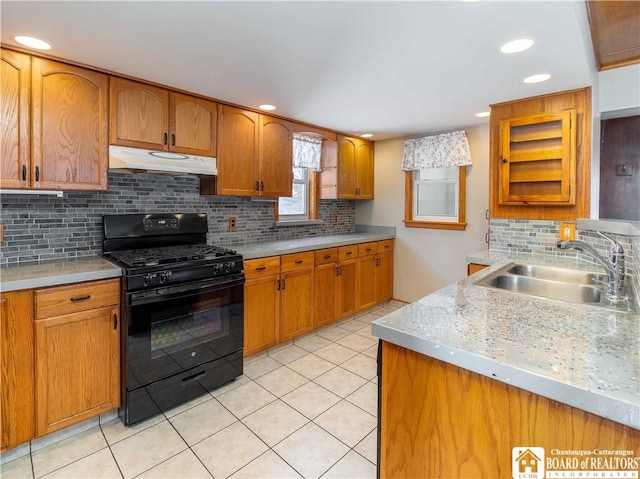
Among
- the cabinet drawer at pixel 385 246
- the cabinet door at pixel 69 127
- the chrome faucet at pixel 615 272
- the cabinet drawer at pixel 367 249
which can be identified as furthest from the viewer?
the cabinet drawer at pixel 385 246

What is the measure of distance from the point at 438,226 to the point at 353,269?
112 centimetres

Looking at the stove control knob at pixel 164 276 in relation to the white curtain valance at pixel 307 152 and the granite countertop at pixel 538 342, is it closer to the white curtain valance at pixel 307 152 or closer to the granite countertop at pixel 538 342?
the granite countertop at pixel 538 342

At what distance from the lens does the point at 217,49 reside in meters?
1.86

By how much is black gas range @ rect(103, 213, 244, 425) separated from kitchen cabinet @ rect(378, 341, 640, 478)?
1.50 m

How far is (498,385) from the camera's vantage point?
88 cm

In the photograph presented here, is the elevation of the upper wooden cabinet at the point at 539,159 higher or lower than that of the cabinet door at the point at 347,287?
higher

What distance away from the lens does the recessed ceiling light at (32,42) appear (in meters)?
1.72

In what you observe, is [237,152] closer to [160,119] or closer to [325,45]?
[160,119]

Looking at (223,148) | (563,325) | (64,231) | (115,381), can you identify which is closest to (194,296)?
(115,381)

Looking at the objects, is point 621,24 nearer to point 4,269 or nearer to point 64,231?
point 64,231

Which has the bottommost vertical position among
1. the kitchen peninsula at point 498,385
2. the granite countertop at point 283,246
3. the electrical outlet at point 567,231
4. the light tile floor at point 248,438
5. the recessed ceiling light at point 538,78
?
the light tile floor at point 248,438

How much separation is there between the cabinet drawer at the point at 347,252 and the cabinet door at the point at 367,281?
0.14 m

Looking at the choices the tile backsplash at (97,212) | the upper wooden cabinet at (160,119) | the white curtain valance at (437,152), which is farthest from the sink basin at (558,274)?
the upper wooden cabinet at (160,119)

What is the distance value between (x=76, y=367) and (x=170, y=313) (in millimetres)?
545
